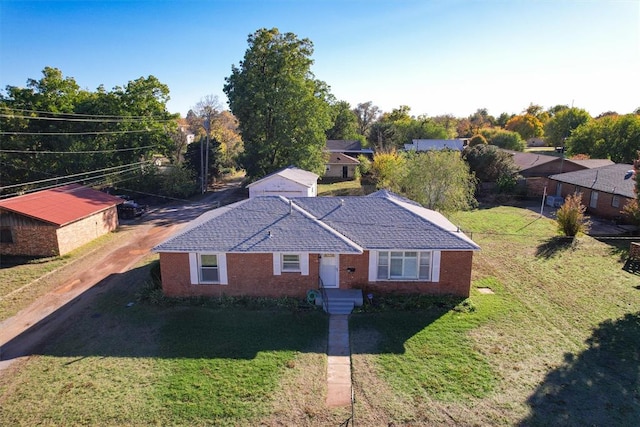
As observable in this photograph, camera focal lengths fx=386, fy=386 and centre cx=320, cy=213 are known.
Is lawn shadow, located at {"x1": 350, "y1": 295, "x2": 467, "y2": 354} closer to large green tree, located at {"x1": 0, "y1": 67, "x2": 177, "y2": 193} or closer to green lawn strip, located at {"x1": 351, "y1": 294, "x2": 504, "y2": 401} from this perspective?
green lawn strip, located at {"x1": 351, "y1": 294, "x2": 504, "y2": 401}

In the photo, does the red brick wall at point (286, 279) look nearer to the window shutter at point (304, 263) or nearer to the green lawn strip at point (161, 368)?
the window shutter at point (304, 263)

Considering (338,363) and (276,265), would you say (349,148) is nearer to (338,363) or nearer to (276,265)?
(276,265)

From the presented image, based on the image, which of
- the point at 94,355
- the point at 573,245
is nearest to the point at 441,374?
the point at 94,355

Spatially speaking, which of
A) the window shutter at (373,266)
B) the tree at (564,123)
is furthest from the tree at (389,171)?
the tree at (564,123)

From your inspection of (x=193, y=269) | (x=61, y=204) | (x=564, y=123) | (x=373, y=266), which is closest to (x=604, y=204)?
(x=373, y=266)

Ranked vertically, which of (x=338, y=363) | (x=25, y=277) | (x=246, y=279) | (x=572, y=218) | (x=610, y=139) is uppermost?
(x=610, y=139)

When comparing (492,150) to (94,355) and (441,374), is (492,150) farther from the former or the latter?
(94,355)
